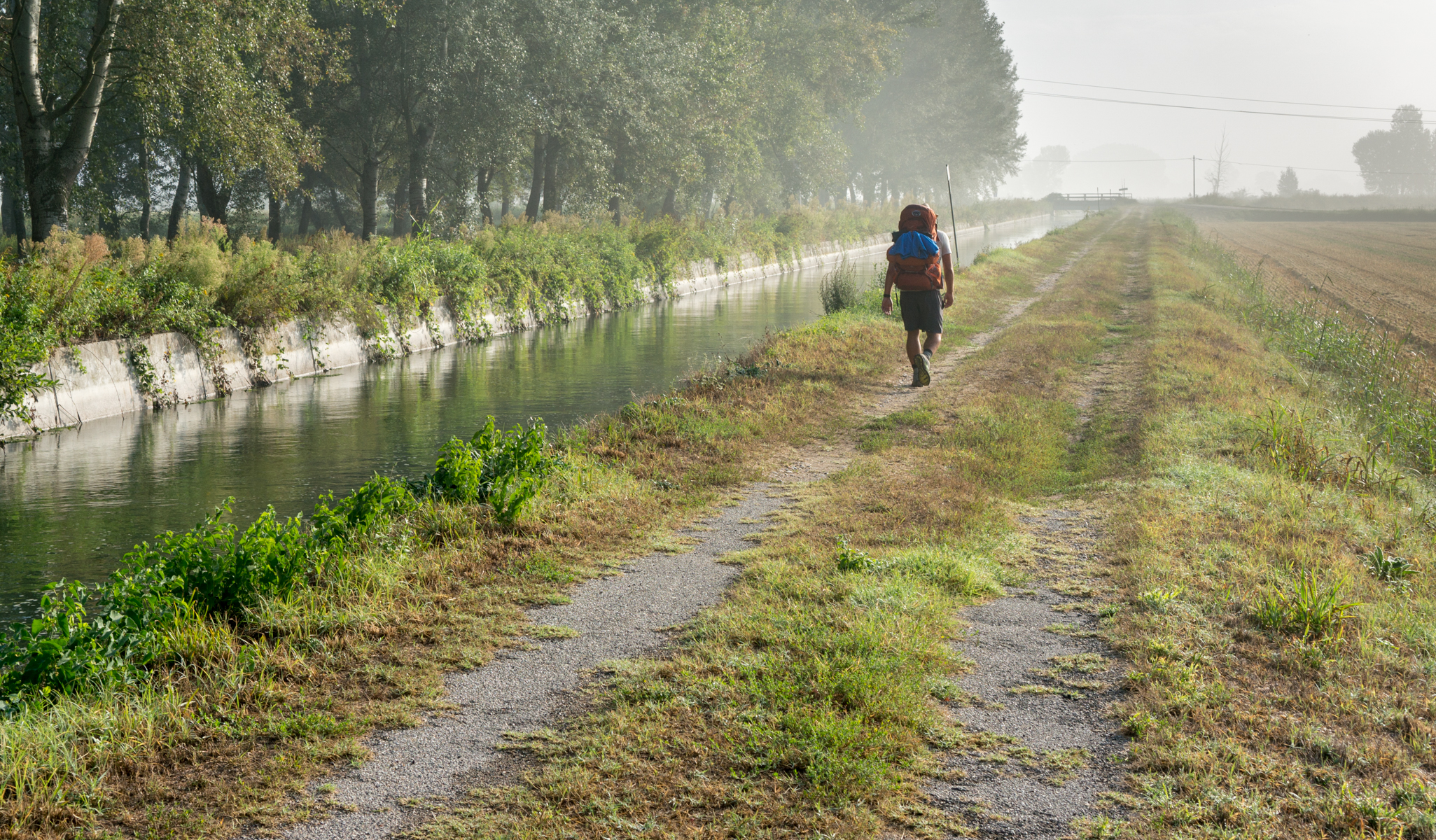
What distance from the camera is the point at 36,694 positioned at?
4.67m

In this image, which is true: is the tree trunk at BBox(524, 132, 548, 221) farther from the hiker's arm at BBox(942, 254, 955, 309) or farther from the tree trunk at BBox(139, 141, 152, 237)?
the hiker's arm at BBox(942, 254, 955, 309)

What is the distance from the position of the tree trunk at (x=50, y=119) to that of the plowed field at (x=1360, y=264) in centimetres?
2097

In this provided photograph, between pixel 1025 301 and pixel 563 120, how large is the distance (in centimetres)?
1635

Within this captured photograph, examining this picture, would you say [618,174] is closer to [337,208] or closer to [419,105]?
[419,105]

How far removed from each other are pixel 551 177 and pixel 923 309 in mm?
28729

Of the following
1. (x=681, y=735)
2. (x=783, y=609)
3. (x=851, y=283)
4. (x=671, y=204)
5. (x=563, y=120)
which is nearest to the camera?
(x=681, y=735)

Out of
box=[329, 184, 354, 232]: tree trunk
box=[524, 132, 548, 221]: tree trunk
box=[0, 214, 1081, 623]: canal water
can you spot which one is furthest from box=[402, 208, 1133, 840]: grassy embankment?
box=[329, 184, 354, 232]: tree trunk

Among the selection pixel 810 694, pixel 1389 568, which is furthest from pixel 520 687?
pixel 1389 568

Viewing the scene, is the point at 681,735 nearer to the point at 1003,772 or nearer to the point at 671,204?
the point at 1003,772

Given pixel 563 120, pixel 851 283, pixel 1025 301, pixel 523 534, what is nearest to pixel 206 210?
pixel 563 120

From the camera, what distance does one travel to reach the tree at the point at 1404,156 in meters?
176

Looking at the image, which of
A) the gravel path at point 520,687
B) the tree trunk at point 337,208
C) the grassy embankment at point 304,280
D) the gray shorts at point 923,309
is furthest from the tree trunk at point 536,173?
the gravel path at point 520,687

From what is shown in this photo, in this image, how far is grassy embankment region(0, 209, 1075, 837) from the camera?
3.94m

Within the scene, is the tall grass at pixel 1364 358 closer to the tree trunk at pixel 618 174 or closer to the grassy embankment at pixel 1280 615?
the grassy embankment at pixel 1280 615
